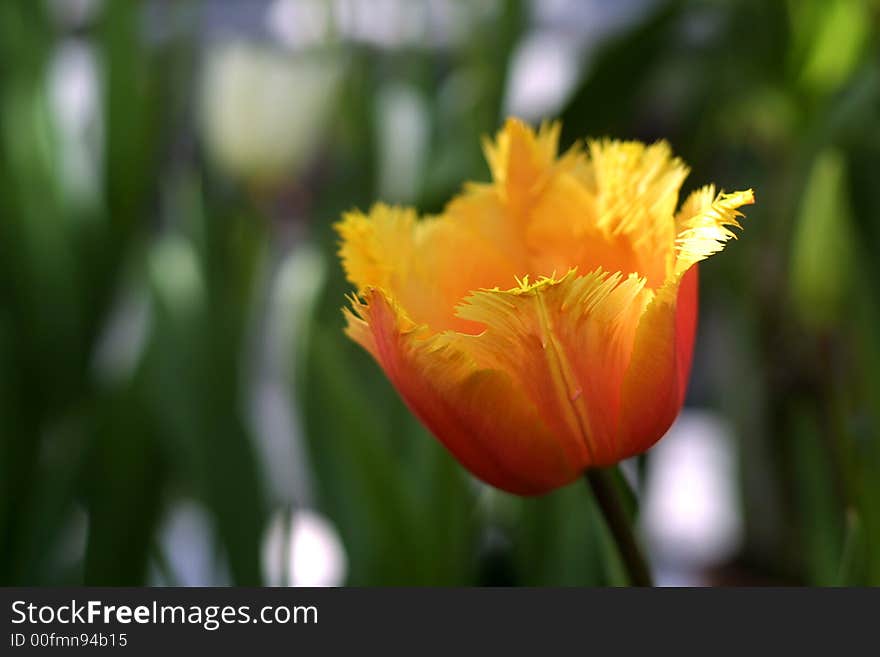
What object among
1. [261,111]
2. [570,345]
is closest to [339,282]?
[261,111]

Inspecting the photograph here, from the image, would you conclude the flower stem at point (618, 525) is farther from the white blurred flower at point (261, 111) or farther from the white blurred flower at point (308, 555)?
the white blurred flower at point (261, 111)

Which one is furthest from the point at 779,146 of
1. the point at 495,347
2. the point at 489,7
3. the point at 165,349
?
the point at 495,347

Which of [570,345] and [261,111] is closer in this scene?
[570,345]

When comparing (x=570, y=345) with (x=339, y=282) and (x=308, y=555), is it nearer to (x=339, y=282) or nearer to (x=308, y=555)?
(x=339, y=282)

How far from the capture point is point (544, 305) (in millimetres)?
161

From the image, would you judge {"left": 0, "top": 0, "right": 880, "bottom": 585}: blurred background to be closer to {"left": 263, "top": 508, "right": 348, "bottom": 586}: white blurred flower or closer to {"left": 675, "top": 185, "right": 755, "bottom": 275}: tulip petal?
{"left": 263, "top": 508, "right": 348, "bottom": 586}: white blurred flower

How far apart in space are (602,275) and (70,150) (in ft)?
1.49

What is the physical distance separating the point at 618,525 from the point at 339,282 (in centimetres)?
31

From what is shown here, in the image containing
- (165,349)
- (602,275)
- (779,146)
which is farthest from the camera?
(779,146)

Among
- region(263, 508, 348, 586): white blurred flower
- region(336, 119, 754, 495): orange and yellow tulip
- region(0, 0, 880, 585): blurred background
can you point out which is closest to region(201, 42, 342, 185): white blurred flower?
region(0, 0, 880, 585): blurred background

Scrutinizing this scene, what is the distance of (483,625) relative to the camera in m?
0.19

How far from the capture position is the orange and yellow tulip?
0.16 metres

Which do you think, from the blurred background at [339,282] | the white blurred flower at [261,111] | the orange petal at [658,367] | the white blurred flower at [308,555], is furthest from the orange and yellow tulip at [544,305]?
the white blurred flower at [261,111]

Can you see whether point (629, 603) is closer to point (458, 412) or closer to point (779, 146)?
point (458, 412)
